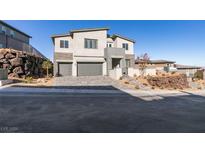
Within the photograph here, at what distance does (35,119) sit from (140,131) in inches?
165

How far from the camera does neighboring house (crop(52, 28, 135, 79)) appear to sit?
24562 mm

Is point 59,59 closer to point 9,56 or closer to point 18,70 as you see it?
point 18,70

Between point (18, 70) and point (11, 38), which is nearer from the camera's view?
point (18, 70)

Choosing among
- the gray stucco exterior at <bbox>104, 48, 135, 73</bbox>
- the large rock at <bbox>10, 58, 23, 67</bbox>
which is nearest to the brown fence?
the large rock at <bbox>10, 58, 23, 67</bbox>

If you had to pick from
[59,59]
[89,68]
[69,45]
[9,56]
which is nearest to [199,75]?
[89,68]

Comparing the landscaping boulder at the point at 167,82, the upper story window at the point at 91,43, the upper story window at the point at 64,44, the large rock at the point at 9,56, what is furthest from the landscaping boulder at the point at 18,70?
the landscaping boulder at the point at 167,82

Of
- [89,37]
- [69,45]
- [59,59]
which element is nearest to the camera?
[59,59]

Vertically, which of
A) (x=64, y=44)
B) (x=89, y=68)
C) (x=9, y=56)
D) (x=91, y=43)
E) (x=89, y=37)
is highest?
(x=89, y=37)

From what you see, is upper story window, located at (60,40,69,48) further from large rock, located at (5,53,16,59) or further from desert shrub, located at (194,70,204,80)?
desert shrub, located at (194,70,204,80)

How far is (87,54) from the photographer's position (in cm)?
2548

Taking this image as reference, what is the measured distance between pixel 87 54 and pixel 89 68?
2.27m

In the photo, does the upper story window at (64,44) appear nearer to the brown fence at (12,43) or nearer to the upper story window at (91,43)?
the upper story window at (91,43)

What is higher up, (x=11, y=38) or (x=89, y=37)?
(x=11, y=38)
